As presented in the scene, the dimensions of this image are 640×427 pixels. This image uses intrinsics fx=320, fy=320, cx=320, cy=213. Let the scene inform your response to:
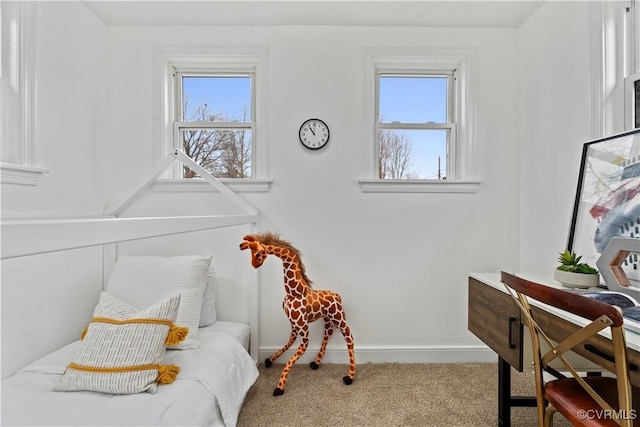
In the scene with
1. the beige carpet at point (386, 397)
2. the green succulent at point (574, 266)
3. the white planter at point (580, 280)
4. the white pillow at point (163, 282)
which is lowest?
the beige carpet at point (386, 397)

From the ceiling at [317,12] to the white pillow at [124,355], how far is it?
72.0 inches

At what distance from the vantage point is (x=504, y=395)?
1.52m

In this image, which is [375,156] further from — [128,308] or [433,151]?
[128,308]

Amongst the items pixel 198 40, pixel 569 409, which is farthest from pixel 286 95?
pixel 569 409

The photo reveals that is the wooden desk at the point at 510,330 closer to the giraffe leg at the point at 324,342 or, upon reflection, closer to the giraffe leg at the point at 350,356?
the giraffe leg at the point at 350,356

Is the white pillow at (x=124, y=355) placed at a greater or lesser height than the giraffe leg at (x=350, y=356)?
greater

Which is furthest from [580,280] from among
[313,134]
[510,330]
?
[313,134]

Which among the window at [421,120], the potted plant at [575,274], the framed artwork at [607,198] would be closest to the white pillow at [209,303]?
the window at [421,120]

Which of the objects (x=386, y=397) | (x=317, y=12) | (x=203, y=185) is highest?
(x=317, y=12)

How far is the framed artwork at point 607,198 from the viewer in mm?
1293

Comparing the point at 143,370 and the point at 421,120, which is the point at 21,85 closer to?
the point at 143,370

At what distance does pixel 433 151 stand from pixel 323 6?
4.13ft

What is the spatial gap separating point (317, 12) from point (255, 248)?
159 centimetres

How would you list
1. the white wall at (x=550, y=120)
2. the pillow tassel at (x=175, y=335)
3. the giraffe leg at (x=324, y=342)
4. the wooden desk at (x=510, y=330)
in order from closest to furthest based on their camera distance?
the wooden desk at (x=510, y=330) → the pillow tassel at (x=175, y=335) → the white wall at (x=550, y=120) → the giraffe leg at (x=324, y=342)
